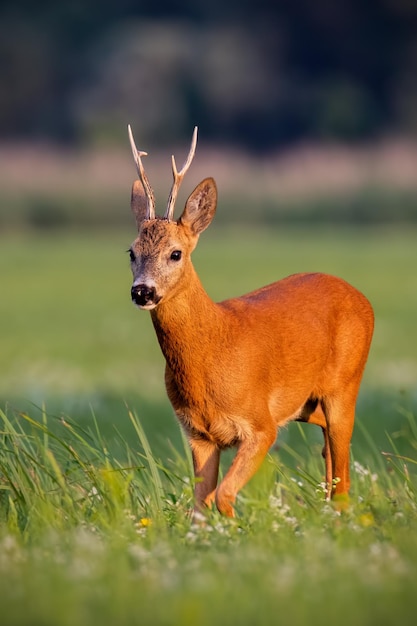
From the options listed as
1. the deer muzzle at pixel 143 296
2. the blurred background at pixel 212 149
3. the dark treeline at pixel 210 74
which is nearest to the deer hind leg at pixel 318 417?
the deer muzzle at pixel 143 296

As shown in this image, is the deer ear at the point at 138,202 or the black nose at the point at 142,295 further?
the deer ear at the point at 138,202

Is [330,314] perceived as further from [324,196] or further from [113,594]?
[324,196]

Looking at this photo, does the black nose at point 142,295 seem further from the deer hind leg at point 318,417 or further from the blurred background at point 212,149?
the blurred background at point 212,149

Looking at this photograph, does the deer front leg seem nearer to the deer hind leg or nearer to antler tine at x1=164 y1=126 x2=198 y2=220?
the deer hind leg

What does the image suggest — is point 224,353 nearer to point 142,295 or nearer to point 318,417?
point 142,295

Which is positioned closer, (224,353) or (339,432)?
(224,353)

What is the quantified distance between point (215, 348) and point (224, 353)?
0.05 meters

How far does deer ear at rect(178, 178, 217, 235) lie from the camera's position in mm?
6857

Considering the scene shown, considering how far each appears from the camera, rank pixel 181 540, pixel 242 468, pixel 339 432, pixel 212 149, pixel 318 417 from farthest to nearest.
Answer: pixel 212 149 → pixel 318 417 → pixel 339 432 → pixel 242 468 → pixel 181 540

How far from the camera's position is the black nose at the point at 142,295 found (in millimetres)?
6227

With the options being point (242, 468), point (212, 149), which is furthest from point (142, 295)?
point (212, 149)

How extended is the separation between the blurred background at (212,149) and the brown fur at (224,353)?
1408 cm

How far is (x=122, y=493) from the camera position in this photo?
19.8ft

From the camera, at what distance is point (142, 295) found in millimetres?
6234
